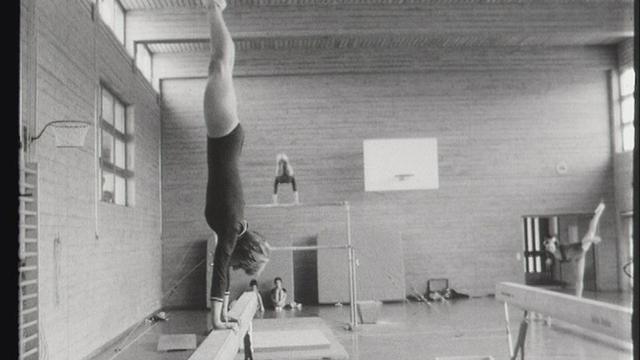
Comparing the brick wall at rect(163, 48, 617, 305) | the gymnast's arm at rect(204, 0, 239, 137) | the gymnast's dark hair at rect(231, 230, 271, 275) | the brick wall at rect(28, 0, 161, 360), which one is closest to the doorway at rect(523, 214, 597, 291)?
the brick wall at rect(163, 48, 617, 305)

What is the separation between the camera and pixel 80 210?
8445 mm

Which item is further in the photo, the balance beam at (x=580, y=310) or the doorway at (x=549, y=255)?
the doorway at (x=549, y=255)

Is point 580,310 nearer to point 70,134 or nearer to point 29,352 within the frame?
point 29,352

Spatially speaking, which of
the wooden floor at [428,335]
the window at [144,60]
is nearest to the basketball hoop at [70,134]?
the wooden floor at [428,335]

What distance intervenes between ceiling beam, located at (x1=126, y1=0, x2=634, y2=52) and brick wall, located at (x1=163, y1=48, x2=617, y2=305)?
7.82 feet

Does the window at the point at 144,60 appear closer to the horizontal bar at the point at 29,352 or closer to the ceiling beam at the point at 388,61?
the ceiling beam at the point at 388,61

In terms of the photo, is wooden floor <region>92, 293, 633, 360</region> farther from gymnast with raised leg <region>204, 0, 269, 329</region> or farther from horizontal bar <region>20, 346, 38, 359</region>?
gymnast with raised leg <region>204, 0, 269, 329</region>

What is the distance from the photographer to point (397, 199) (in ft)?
49.4

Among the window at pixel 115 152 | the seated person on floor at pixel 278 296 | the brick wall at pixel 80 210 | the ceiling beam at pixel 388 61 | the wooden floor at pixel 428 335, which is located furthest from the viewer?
the ceiling beam at pixel 388 61

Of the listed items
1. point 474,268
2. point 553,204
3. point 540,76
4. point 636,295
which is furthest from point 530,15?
point 636,295

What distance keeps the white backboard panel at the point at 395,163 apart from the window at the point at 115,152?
5.23 m

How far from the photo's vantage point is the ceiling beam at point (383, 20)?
1216 cm

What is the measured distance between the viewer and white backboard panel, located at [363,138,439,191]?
14.9 metres

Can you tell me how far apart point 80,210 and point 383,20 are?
676 cm
